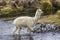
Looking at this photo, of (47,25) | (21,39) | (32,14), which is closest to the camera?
(21,39)

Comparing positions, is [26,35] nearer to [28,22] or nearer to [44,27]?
[28,22]

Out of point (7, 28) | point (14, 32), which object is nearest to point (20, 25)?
point (14, 32)

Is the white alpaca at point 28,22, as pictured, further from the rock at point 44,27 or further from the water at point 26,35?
the rock at point 44,27

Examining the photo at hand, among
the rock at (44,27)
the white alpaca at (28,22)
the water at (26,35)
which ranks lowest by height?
the water at (26,35)

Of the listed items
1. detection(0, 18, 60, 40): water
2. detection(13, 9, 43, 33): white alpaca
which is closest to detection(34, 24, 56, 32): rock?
detection(0, 18, 60, 40): water

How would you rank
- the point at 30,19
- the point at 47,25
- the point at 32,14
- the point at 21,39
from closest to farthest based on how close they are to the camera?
the point at 21,39, the point at 30,19, the point at 47,25, the point at 32,14

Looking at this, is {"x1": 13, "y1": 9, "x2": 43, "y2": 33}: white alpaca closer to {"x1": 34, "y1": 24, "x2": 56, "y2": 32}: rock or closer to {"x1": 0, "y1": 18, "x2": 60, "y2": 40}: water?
{"x1": 0, "y1": 18, "x2": 60, "y2": 40}: water

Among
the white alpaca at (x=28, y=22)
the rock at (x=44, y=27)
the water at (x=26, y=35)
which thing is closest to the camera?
the water at (x=26, y=35)

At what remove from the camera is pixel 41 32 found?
12.5 m

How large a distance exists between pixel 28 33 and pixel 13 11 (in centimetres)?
514

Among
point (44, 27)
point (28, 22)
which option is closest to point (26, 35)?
point (28, 22)

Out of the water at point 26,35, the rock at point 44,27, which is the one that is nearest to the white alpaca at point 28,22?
the water at point 26,35

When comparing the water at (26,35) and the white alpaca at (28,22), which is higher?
the white alpaca at (28,22)

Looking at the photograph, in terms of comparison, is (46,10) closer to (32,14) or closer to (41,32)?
(32,14)
